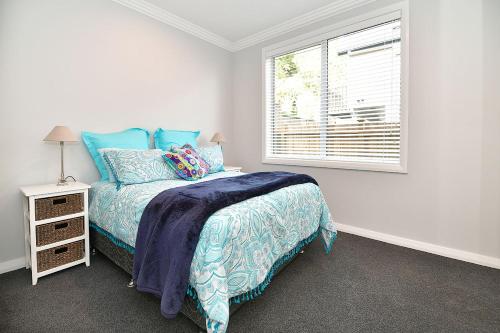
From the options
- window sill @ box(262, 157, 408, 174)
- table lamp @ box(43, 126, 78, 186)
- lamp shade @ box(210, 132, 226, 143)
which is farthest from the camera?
lamp shade @ box(210, 132, 226, 143)

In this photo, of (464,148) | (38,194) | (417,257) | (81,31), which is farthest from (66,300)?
(464,148)

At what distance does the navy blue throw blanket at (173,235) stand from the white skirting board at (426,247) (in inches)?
67.6

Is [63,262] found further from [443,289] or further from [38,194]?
[443,289]

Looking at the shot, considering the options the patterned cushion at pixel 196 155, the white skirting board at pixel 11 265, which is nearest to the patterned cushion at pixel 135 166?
the patterned cushion at pixel 196 155

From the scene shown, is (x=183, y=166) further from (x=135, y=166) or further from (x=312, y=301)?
(x=312, y=301)

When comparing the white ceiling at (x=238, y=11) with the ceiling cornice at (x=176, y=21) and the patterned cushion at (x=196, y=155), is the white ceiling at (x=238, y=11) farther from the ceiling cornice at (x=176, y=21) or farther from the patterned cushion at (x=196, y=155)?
the patterned cushion at (x=196, y=155)

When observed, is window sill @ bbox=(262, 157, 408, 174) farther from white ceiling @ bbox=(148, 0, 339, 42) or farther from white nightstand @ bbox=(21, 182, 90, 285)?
white nightstand @ bbox=(21, 182, 90, 285)

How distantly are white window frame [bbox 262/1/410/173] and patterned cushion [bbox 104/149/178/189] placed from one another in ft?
5.87

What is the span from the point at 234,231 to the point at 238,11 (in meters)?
2.87

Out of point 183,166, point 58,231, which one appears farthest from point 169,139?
point 58,231

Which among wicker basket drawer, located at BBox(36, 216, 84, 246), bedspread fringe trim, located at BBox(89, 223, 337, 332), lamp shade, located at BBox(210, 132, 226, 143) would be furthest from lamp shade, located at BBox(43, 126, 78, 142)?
lamp shade, located at BBox(210, 132, 226, 143)

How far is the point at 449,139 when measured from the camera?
2279 millimetres

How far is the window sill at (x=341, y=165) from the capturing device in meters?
2.58

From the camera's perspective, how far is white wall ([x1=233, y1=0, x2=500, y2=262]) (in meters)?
2.10
